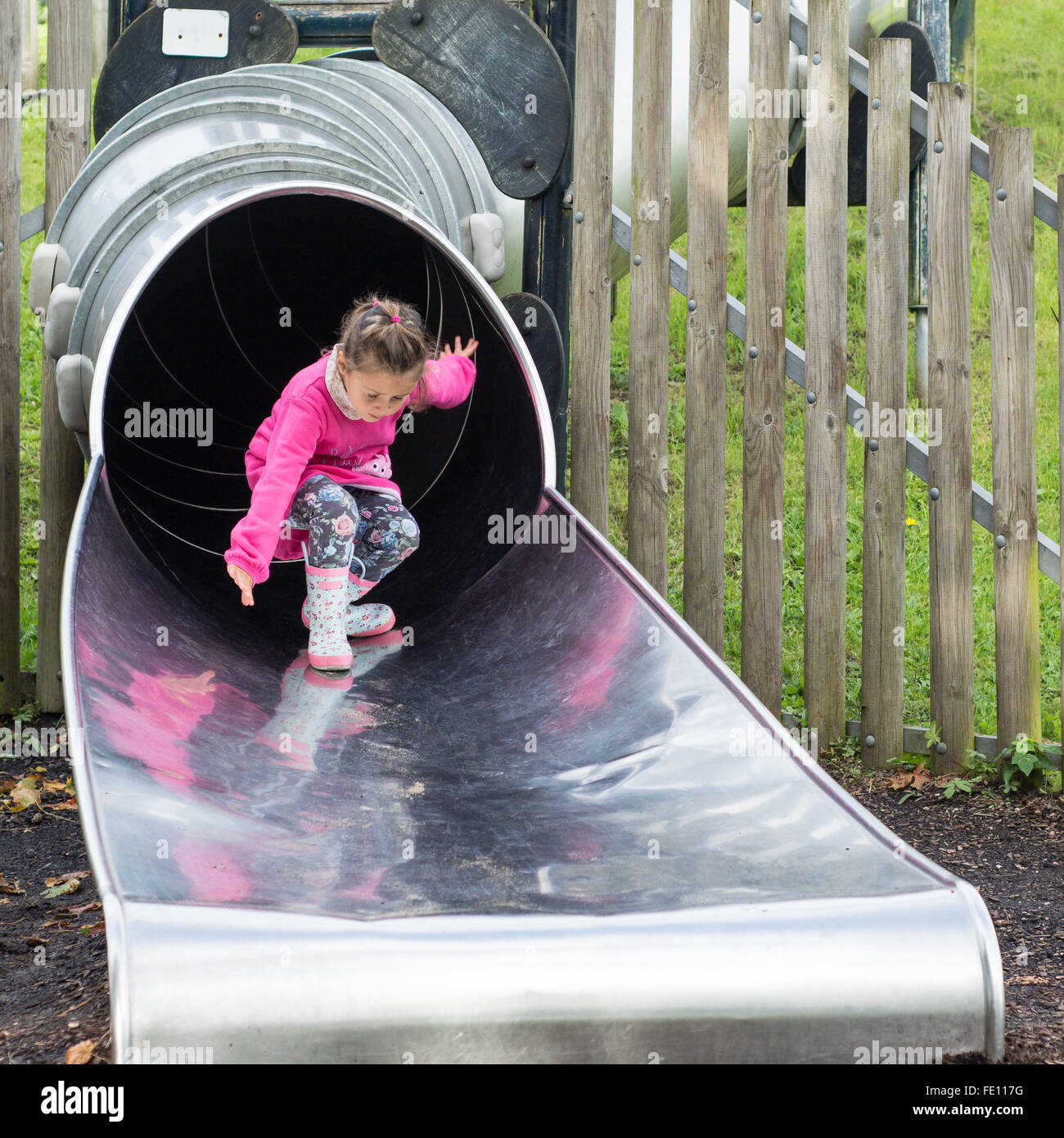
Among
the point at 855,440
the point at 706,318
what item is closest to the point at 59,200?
the point at 706,318

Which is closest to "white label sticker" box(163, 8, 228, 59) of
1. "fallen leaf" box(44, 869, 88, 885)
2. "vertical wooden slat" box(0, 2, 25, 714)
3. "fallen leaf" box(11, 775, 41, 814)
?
"vertical wooden slat" box(0, 2, 25, 714)

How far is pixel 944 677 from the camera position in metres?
3.89

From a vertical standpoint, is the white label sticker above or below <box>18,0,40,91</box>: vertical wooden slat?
below

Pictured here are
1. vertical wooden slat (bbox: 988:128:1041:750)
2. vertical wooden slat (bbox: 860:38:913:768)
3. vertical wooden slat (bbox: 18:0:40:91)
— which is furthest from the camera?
vertical wooden slat (bbox: 18:0:40:91)

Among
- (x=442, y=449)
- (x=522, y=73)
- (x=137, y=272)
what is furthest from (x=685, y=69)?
(x=137, y=272)

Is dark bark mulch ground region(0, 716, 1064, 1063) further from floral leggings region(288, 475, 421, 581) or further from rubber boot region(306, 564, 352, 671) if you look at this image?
floral leggings region(288, 475, 421, 581)

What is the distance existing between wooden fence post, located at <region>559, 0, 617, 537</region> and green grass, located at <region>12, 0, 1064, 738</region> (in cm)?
111

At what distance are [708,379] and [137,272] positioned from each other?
1824 mm

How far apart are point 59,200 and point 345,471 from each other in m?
1.47

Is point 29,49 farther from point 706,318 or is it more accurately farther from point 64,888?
point 64,888

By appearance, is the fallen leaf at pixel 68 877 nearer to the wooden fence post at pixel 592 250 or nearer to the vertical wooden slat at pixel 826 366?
the wooden fence post at pixel 592 250

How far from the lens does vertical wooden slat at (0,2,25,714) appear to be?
4125 mm
